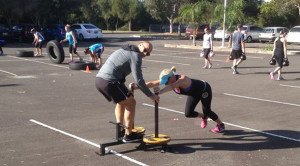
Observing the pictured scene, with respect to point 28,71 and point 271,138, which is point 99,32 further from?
point 271,138

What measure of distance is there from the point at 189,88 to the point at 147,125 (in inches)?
62.0

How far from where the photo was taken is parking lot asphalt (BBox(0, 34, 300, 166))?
579 cm

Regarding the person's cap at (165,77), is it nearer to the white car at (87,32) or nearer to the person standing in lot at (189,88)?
the person standing in lot at (189,88)

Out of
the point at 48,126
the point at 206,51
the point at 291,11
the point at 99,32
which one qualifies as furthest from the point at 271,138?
the point at 291,11

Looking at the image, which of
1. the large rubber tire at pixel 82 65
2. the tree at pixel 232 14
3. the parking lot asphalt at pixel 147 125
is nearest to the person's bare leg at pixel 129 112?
the parking lot asphalt at pixel 147 125

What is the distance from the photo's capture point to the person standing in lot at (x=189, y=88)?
5.88m

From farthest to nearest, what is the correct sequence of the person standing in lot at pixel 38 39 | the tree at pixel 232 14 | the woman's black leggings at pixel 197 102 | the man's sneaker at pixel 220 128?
the tree at pixel 232 14, the person standing in lot at pixel 38 39, the man's sneaker at pixel 220 128, the woman's black leggings at pixel 197 102

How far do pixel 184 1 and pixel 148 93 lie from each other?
47.7 m

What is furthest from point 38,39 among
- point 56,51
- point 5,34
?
point 5,34

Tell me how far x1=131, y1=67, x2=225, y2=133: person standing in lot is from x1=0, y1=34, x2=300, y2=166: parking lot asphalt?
422 millimetres

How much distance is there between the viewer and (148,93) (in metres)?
5.46

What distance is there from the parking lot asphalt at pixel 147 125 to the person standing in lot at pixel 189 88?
16.6 inches

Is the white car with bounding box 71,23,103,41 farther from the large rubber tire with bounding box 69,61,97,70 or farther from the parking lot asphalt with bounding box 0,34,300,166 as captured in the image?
the parking lot asphalt with bounding box 0,34,300,166

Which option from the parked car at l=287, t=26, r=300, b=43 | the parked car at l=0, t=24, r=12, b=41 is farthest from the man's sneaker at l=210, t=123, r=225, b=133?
the parked car at l=0, t=24, r=12, b=41
